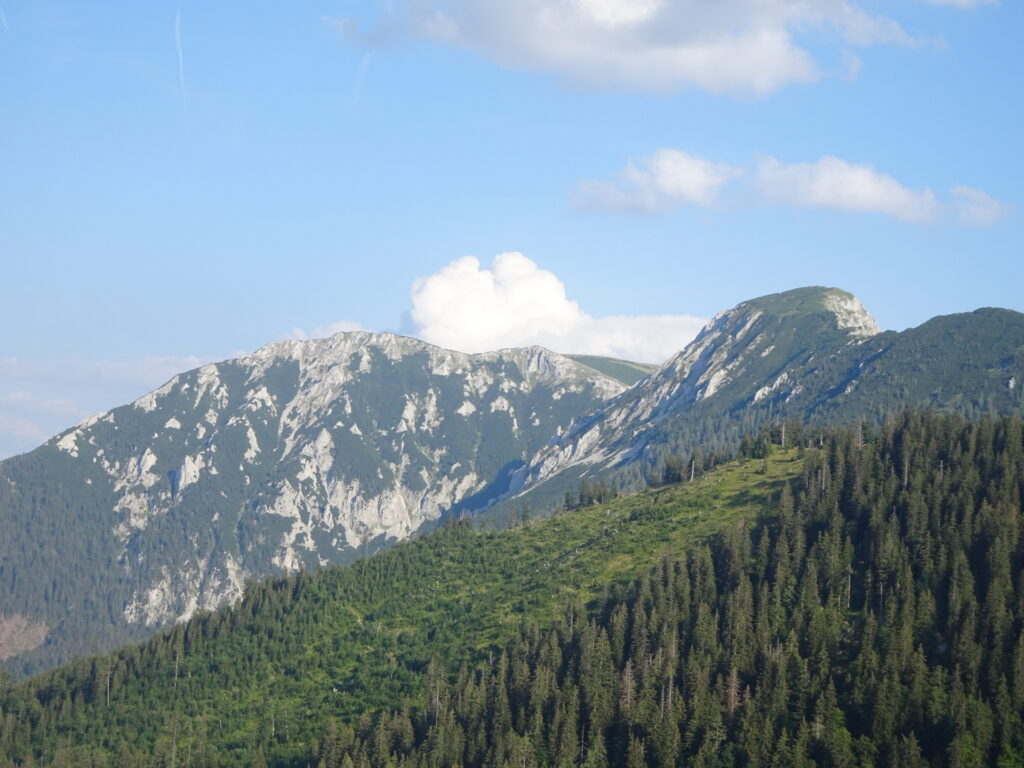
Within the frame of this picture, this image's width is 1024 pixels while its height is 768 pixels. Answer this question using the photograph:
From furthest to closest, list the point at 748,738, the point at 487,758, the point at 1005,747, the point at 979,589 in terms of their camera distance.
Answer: the point at 979,589 → the point at 487,758 → the point at 748,738 → the point at 1005,747

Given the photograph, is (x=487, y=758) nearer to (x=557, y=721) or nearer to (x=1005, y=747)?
(x=557, y=721)

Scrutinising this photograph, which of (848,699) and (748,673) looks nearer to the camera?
(848,699)

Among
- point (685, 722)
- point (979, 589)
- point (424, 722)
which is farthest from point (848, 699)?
point (424, 722)

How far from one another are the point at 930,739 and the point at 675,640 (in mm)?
47746

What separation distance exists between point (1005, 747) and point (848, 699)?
23.2m

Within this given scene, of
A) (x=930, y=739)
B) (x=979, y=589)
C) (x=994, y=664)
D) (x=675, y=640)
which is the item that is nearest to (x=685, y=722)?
(x=675, y=640)

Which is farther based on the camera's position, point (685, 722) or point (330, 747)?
point (330, 747)

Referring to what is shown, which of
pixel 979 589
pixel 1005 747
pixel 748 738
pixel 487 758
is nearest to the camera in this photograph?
pixel 1005 747

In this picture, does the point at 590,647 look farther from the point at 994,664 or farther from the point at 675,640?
the point at 994,664

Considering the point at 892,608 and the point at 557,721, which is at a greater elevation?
the point at 892,608

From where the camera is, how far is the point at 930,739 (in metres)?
161

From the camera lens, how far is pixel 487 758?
177750 millimetres

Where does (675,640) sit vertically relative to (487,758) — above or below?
above

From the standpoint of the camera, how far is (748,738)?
6550 inches
